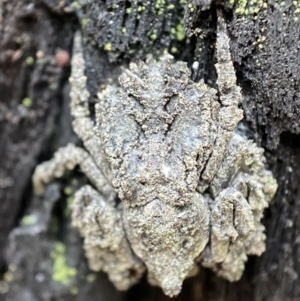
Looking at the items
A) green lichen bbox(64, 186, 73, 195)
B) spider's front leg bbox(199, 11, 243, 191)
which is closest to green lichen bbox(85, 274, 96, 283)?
green lichen bbox(64, 186, 73, 195)

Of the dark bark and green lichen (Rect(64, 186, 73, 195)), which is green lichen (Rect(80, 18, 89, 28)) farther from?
green lichen (Rect(64, 186, 73, 195))

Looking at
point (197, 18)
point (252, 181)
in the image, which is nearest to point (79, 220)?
point (252, 181)

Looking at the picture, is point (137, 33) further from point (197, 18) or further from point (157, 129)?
point (157, 129)

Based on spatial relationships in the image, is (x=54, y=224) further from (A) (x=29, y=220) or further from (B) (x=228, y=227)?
(B) (x=228, y=227)

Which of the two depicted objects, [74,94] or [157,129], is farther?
[74,94]

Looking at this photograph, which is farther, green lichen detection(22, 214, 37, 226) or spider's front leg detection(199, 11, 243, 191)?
green lichen detection(22, 214, 37, 226)

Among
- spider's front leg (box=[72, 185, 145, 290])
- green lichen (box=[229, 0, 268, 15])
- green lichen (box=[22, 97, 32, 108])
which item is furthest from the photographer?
green lichen (box=[22, 97, 32, 108])
